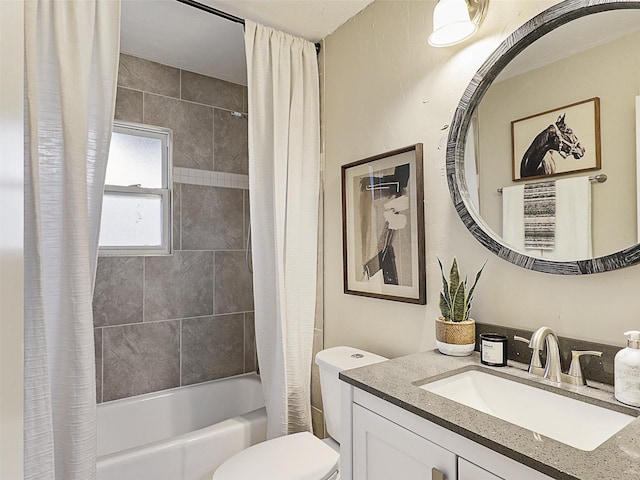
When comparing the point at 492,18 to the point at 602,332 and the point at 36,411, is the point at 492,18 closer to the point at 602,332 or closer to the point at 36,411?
the point at 602,332

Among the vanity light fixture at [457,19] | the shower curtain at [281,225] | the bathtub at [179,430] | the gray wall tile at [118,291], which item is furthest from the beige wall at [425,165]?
the gray wall tile at [118,291]

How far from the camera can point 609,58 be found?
1.04 meters

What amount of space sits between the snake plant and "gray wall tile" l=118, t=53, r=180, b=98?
192 cm

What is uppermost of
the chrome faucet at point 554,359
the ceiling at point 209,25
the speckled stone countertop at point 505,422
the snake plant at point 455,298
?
the ceiling at point 209,25

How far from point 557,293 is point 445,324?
326 millimetres

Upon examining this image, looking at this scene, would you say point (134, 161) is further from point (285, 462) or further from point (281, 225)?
point (285, 462)

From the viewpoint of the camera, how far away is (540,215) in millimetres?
1163

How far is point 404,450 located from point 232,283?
73.1 inches

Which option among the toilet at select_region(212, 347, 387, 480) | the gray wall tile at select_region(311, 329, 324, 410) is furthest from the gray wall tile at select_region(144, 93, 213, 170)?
the toilet at select_region(212, 347, 387, 480)

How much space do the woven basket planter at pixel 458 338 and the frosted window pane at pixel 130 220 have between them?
5.70 feet

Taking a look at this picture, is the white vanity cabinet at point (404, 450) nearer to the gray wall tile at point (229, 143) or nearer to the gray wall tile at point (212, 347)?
the gray wall tile at point (212, 347)

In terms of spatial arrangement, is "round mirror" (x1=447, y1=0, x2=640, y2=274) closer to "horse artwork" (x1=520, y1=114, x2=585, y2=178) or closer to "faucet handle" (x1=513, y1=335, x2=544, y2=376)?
"horse artwork" (x1=520, y1=114, x2=585, y2=178)

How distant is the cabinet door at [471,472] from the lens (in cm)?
75

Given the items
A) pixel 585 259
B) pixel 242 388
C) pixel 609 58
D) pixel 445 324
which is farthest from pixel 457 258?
pixel 242 388
